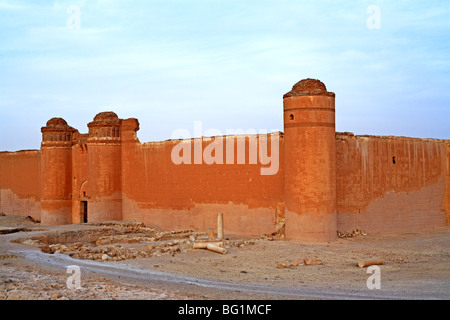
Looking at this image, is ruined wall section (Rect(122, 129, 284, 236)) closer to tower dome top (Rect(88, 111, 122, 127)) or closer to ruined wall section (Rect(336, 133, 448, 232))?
tower dome top (Rect(88, 111, 122, 127))

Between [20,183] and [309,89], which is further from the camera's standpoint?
[20,183]

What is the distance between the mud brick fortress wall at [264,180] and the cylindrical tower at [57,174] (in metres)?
0.05

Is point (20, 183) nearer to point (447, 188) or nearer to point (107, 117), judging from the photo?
point (107, 117)

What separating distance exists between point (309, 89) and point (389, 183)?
503 centimetres

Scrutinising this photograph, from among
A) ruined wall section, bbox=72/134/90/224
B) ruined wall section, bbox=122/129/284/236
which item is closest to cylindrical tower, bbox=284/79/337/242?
ruined wall section, bbox=122/129/284/236

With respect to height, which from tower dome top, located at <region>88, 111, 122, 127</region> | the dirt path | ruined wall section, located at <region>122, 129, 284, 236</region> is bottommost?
the dirt path

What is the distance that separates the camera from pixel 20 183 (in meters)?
30.9

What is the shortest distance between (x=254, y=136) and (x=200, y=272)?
22.5 feet

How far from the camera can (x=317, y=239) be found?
670 inches

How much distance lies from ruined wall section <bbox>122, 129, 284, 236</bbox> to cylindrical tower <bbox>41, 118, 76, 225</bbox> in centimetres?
393

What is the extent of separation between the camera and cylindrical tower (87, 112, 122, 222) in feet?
80.5

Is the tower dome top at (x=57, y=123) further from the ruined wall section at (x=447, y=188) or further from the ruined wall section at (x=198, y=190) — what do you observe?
the ruined wall section at (x=447, y=188)

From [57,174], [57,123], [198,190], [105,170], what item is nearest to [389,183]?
[198,190]

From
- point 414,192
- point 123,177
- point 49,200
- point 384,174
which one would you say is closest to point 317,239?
point 384,174
